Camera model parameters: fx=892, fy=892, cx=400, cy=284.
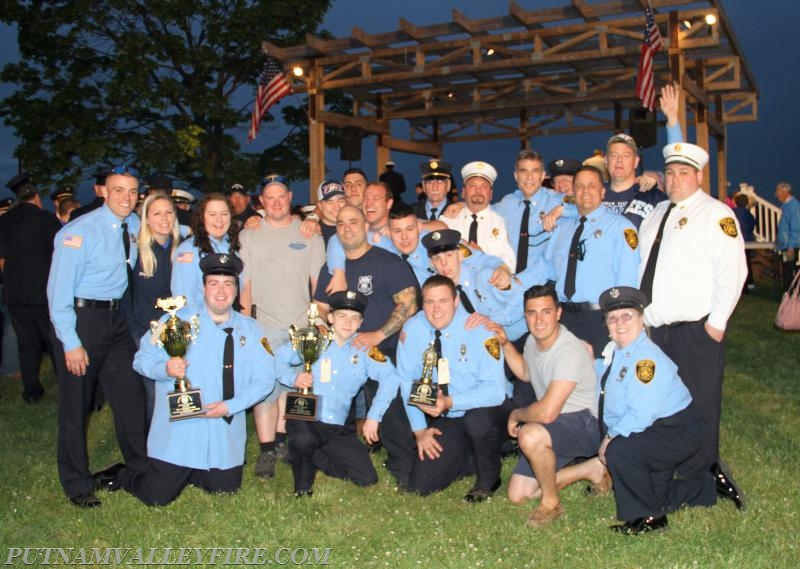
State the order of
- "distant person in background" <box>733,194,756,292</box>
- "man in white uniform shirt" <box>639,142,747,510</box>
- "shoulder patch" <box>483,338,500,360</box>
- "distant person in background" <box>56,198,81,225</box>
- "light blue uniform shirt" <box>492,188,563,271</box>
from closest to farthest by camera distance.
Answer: "man in white uniform shirt" <box>639,142,747,510</box> < "shoulder patch" <box>483,338,500,360</box> < "light blue uniform shirt" <box>492,188,563,271</box> < "distant person in background" <box>56,198,81,225</box> < "distant person in background" <box>733,194,756,292</box>

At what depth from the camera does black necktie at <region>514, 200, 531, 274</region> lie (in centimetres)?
719

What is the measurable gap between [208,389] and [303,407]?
661 millimetres

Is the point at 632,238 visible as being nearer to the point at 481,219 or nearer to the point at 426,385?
the point at 481,219

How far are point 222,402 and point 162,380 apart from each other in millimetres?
439

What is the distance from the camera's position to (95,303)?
5.96 metres

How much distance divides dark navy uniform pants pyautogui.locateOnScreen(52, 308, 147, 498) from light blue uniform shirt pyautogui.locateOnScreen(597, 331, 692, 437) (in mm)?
3259

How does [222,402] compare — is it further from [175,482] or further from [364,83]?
[364,83]

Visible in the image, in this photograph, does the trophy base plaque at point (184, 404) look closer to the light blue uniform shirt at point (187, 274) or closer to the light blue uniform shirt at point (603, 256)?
the light blue uniform shirt at point (187, 274)

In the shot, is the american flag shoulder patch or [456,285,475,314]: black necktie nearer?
the american flag shoulder patch

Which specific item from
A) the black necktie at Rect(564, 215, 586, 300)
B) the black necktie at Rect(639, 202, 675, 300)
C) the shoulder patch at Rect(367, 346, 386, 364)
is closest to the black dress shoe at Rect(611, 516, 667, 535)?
the black necktie at Rect(639, 202, 675, 300)

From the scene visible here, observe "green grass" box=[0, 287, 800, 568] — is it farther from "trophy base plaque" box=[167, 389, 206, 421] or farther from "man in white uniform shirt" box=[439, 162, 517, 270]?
"man in white uniform shirt" box=[439, 162, 517, 270]

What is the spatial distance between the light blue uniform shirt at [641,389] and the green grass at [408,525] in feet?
2.09

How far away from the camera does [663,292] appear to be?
575 centimetres

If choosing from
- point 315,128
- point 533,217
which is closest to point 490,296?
point 533,217
